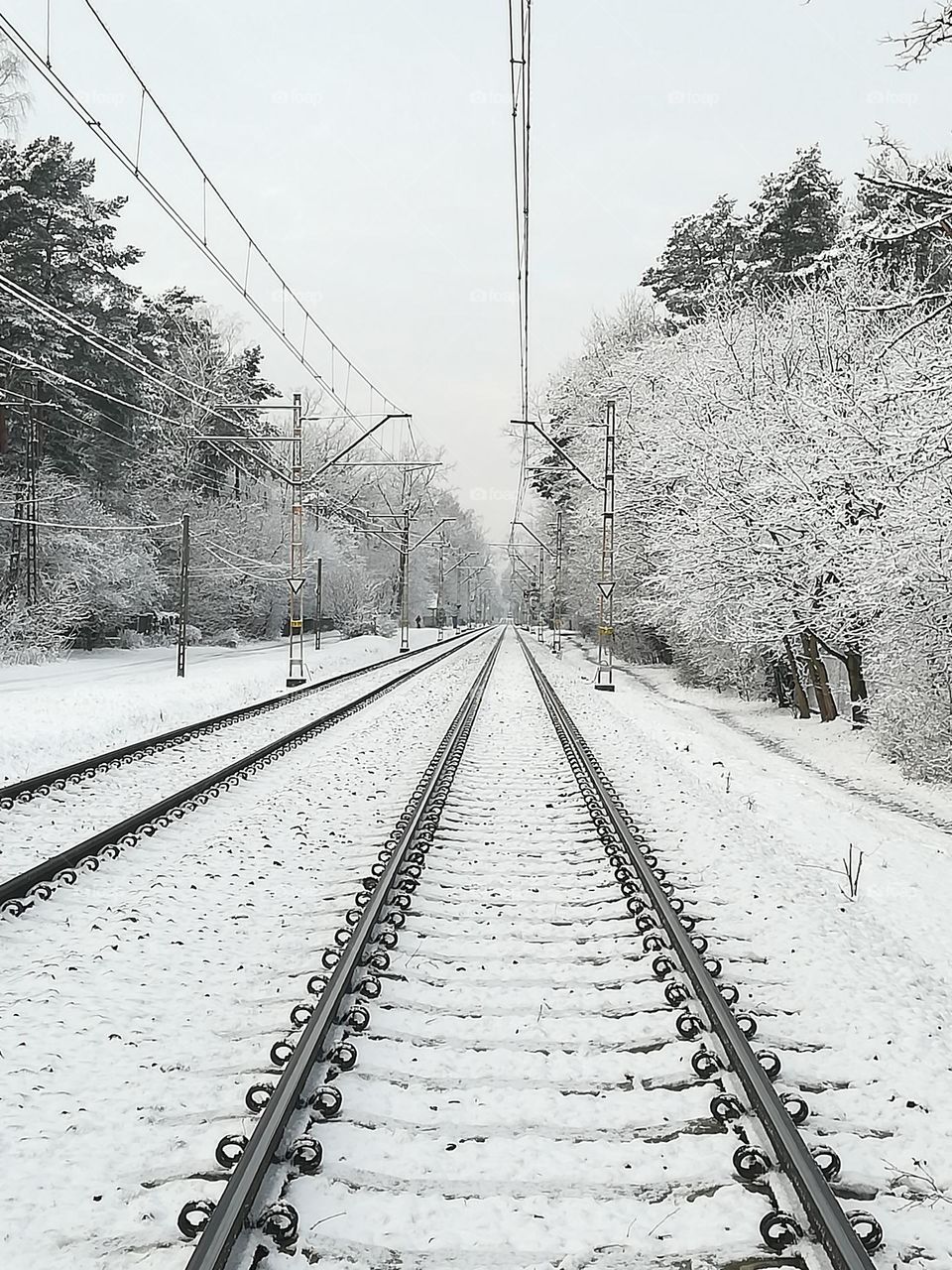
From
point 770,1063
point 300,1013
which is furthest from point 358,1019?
point 770,1063

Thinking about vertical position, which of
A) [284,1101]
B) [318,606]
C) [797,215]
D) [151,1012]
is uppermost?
[797,215]

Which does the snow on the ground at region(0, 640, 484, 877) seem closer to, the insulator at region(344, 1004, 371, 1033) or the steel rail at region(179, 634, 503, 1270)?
the steel rail at region(179, 634, 503, 1270)

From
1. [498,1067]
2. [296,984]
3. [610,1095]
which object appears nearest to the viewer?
[610,1095]

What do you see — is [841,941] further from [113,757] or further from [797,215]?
[797,215]

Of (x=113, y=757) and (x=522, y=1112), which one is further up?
(x=113, y=757)

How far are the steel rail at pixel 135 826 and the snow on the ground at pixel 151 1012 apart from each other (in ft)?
0.53

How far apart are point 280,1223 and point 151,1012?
218 cm

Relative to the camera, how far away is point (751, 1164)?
336 centimetres

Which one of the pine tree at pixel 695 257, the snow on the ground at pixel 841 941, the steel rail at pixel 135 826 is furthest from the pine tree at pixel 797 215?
the steel rail at pixel 135 826

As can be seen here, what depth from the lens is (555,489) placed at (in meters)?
Answer: 53.7

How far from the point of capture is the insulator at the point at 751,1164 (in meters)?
3.36

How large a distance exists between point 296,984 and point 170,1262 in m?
2.34

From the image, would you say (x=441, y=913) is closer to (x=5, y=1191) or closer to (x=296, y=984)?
(x=296, y=984)

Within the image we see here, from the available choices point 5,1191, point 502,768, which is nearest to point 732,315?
point 502,768
